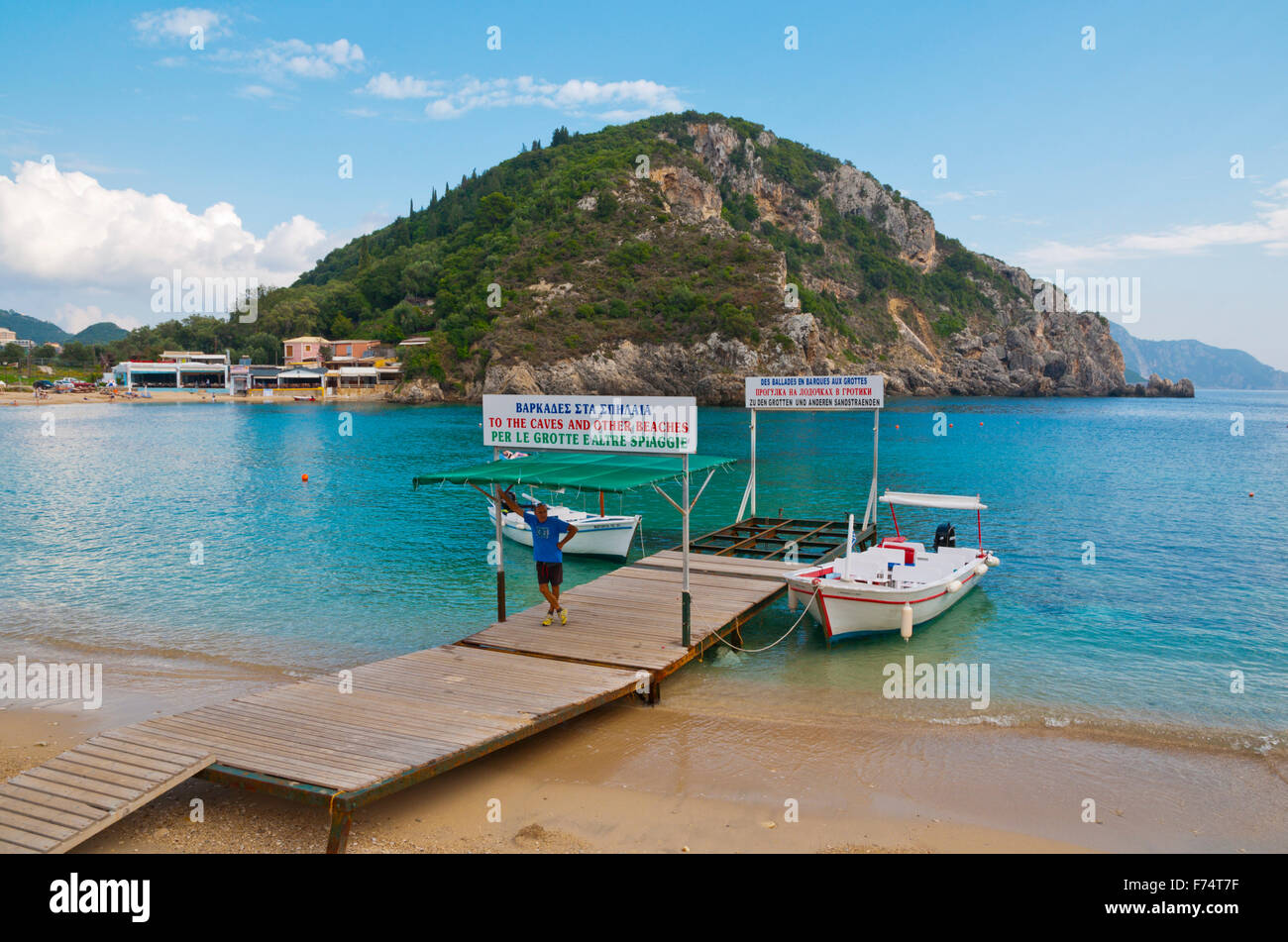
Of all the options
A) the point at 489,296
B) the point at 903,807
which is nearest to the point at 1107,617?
the point at 903,807

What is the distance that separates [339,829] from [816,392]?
2001 centimetres

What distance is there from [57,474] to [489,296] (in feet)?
286

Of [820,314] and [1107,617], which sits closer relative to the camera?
[1107,617]

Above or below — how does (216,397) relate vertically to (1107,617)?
above

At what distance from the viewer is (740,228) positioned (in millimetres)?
160000

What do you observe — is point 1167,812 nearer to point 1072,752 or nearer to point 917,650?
point 1072,752

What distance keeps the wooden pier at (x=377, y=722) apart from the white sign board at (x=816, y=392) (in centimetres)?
1018

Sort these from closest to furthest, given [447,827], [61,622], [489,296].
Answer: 1. [447,827]
2. [61,622]
3. [489,296]

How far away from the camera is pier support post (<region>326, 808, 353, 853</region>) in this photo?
24.8 feet

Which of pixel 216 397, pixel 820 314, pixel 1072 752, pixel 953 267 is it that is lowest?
pixel 1072 752

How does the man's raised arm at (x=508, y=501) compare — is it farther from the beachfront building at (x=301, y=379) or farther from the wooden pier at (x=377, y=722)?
the beachfront building at (x=301, y=379)

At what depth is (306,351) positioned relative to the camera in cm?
14262

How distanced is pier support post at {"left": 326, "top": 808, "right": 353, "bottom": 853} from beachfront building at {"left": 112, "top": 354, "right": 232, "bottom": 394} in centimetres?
14965
